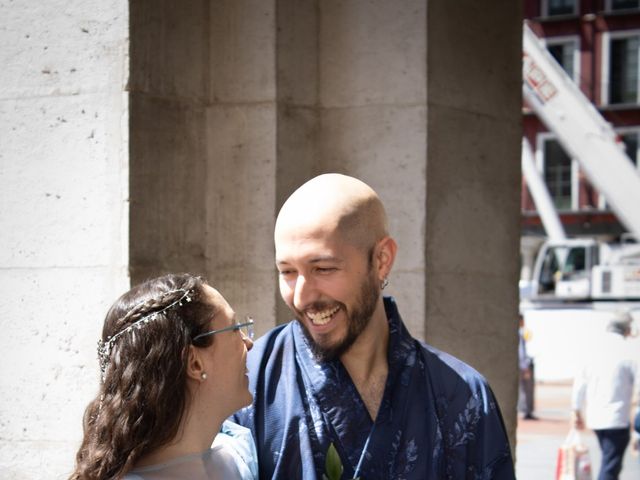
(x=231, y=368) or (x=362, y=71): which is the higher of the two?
(x=362, y=71)

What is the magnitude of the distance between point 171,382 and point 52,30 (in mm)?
1426

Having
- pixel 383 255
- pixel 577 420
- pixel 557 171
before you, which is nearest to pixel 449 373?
pixel 383 255

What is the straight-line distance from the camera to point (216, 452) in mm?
1829

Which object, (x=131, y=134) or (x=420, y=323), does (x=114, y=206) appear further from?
(x=420, y=323)

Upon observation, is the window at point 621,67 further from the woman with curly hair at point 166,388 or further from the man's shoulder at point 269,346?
the woman with curly hair at point 166,388

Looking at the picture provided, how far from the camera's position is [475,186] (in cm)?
317

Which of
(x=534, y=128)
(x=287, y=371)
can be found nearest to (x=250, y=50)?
(x=287, y=371)

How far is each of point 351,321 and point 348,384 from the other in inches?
5.4

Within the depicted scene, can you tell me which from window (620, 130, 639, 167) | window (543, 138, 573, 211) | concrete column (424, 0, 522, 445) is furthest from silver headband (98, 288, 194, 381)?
window (543, 138, 573, 211)

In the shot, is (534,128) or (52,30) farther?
(534,128)

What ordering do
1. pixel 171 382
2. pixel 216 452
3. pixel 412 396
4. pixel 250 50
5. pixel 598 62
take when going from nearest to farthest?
pixel 171 382, pixel 216 452, pixel 412 396, pixel 250 50, pixel 598 62

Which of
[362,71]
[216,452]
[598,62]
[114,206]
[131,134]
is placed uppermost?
[598,62]

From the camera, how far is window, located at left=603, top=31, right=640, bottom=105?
A: 2942 centimetres

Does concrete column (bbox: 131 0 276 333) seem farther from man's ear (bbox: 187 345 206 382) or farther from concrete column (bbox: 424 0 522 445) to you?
man's ear (bbox: 187 345 206 382)
